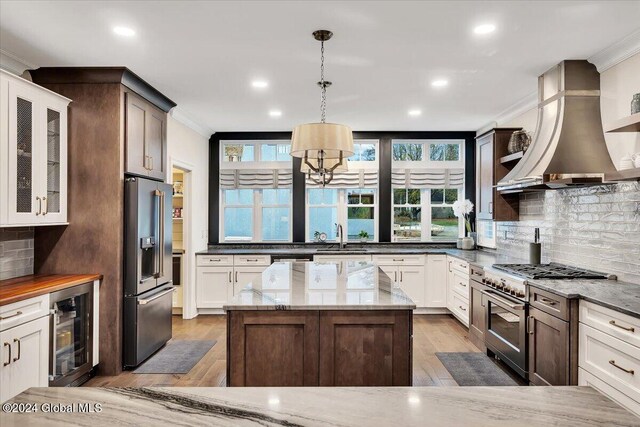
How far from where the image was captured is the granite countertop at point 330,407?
2.80 ft

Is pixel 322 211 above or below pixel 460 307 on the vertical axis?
above

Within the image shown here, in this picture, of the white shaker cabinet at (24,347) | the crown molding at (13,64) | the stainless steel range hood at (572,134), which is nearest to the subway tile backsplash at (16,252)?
the white shaker cabinet at (24,347)

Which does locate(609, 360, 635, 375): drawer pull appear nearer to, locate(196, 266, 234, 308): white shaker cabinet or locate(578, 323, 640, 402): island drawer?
locate(578, 323, 640, 402): island drawer

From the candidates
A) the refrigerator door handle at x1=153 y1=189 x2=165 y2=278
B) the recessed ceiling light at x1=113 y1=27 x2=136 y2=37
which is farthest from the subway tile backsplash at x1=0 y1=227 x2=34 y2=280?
the recessed ceiling light at x1=113 y1=27 x2=136 y2=37

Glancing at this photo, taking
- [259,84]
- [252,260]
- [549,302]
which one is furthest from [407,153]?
[549,302]

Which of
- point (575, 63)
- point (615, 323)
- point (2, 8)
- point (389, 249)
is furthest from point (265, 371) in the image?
point (389, 249)

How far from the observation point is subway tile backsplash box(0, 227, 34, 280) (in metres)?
3.34

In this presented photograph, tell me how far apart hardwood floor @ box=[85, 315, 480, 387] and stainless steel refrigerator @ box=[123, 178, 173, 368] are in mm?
313

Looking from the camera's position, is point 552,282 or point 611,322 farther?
point 552,282

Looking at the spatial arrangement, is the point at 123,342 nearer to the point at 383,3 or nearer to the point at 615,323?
the point at 383,3

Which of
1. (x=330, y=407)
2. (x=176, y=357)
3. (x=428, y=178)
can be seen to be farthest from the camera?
(x=428, y=178)

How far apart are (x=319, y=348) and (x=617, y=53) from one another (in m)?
3.04

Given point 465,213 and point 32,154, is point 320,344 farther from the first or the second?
point 465,213

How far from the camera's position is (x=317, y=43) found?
309cm
